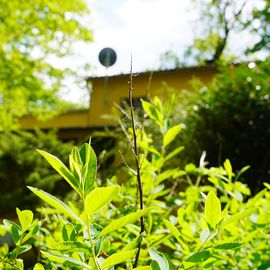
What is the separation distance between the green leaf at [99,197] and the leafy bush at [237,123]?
7.17 metres

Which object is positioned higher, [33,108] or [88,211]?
[33,108]

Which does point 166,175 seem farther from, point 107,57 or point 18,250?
point 18,250

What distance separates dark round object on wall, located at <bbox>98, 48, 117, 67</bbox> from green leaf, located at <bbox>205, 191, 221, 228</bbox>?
2.61ft

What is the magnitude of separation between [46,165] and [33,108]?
610 centimetres

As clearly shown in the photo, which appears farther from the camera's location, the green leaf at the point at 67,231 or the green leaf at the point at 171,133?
the green leaf at the point at 171,133

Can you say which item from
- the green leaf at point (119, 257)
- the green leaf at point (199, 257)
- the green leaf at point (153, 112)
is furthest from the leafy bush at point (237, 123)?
the green leaf at point (119, 257)

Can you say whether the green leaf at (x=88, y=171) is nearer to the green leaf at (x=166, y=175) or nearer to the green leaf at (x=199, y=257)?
the green leaf at (x=199, y=257)

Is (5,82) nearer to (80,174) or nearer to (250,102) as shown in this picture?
(250,102)

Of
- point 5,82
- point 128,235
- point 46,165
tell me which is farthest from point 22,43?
point 128,235

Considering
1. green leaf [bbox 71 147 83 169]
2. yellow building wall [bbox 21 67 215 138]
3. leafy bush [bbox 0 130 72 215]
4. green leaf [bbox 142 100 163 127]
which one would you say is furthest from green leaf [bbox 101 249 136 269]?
yellow building wall [bbox 21 67 215 138]

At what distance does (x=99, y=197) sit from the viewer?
74 centimetres

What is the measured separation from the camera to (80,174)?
2.68 ft

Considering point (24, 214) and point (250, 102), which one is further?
point (250, 102)

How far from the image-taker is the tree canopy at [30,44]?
50.1 feet
